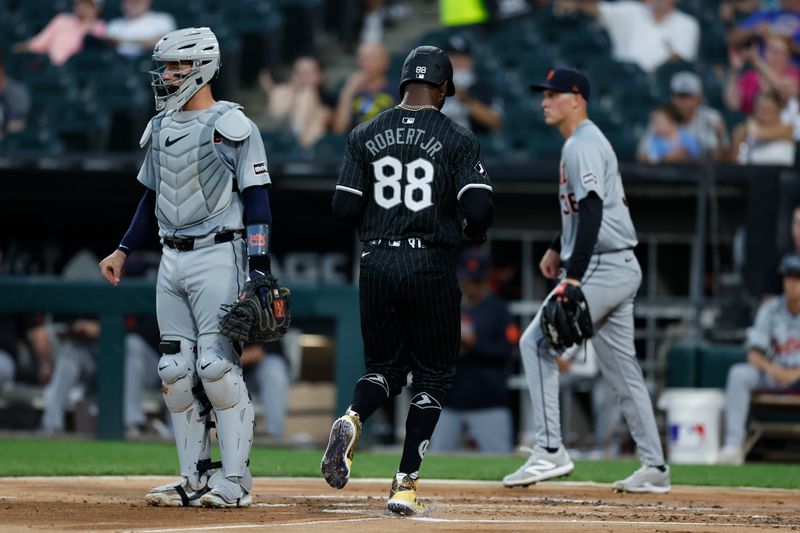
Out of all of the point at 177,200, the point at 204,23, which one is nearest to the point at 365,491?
the point at 177,200

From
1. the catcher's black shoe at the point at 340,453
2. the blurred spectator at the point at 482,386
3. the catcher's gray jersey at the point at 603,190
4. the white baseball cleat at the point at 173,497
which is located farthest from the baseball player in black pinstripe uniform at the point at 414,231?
the blurred spectator at the point at 482,386

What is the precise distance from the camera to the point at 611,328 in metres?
6.39

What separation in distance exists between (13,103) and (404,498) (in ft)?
29.7

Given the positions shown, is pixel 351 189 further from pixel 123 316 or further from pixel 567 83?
pixel 123 316

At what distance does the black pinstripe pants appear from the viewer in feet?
16.9

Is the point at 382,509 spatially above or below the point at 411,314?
below

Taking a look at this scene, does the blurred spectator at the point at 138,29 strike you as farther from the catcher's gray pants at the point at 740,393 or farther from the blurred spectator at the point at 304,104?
the catcher's gray pants at the point at 740,393

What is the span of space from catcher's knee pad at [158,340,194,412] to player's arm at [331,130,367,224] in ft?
2.53

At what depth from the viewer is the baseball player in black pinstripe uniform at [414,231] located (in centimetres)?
514

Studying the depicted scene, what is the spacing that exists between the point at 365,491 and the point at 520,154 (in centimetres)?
567

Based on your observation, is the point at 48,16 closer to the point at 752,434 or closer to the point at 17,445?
the point at 17,445

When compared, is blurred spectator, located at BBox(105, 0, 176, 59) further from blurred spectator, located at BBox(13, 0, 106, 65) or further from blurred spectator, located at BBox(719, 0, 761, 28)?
blurred spectator, located at BBox(719, 0, 761, 28)

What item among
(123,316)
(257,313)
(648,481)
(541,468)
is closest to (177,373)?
(257,313)

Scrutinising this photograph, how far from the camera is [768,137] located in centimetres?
1096
